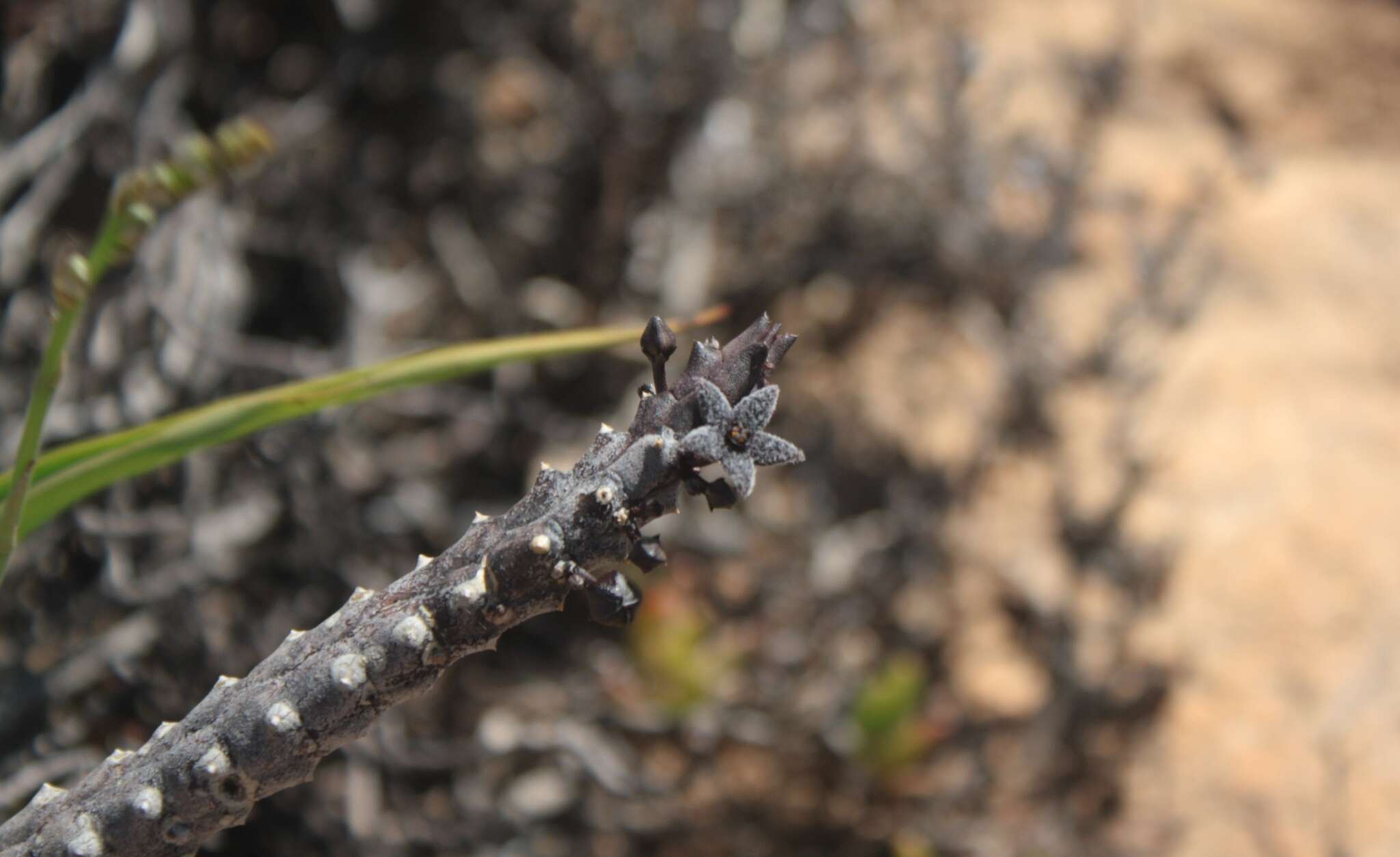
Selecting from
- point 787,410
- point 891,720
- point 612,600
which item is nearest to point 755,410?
point 612,600

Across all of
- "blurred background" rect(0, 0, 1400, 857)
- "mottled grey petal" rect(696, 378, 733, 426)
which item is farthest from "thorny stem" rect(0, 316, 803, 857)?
"blurred background" rect(0, 0, 1400, 857)

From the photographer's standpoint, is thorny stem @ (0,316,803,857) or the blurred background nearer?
thorny stem @ (0,316,803,857)

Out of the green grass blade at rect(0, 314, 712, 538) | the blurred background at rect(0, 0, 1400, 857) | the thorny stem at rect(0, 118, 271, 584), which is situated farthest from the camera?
the blurred background at rect(0, 0, 1400, 857)

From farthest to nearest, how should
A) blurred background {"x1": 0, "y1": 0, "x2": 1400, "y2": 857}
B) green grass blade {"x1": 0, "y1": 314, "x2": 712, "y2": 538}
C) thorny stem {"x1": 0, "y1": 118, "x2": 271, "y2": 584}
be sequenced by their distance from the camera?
1. blurred background {"x1": 0, "y1": 0, "x2": 1400, "y2": 857}
2. green grass blade {"x1": 0, "y1": 314, "x2": 712, "y2": 538}
3. thorny stem {"x1": 0, "y1": 118, "x2": 271, "y2": 584}

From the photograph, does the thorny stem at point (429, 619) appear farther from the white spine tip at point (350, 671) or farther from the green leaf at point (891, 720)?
the green leaf at point (891, 720)

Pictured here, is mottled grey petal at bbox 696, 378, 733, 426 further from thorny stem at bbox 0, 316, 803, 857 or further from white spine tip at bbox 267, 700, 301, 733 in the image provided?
white spine tip at bbox 267, 700, 301, 733

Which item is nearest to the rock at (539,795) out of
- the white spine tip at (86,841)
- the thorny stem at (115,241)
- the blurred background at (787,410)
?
the blurred background at (787,410)

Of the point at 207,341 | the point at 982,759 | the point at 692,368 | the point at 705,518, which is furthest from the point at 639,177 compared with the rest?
the point at 692,368
